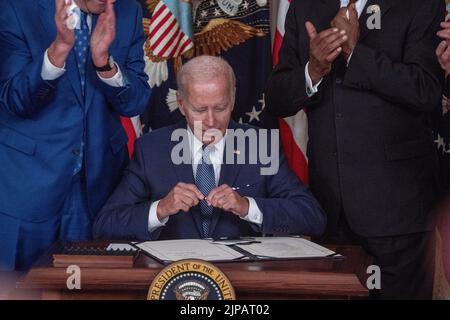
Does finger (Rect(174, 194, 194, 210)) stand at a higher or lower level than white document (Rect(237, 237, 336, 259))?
higher

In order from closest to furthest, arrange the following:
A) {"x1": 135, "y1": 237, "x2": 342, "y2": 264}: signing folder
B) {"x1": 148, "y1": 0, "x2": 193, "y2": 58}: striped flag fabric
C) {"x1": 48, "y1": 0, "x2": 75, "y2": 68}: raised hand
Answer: {"x1": 135, "y1": 237, "x2": 342, "y2": 264}: signing folder → {"x1": 48, "y1": 0, "x2": 75, "y2": 68}: raised hand → {"x1": 148, "y1": 0, "x2": 193, "y2": 58}: striped flag fabric

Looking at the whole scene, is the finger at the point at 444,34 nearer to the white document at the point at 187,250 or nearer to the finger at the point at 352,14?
the finger at the point at 352,14

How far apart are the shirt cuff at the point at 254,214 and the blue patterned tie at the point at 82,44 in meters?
0.81

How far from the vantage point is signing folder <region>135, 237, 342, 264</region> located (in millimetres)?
2578

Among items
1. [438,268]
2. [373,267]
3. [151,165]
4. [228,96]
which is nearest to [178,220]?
[151,165]

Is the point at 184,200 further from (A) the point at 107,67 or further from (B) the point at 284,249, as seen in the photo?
(A) the point at 107,67

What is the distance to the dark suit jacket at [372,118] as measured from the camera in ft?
9.48

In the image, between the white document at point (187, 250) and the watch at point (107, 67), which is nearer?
the white document at point (187, 250)

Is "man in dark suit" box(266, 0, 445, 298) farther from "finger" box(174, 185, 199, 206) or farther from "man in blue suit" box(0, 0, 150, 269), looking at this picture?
"man in blue suit" box(0, 0, 150, 269)

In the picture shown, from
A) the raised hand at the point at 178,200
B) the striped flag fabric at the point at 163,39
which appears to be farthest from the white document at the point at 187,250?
the striped flag fabric at the point at 163,39

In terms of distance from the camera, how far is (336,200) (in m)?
3.02

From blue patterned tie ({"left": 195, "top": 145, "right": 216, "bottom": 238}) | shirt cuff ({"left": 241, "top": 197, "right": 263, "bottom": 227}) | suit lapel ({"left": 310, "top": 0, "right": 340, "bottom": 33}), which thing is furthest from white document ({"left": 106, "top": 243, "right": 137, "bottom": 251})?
suit lapel ({"left": 310, "top": 0, "right": 340, "bottom": 33})

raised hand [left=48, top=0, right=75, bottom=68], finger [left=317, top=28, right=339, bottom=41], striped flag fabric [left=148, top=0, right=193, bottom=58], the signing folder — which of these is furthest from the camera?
striped flag fabric [left=148, top=0, right=193, bottom=58]
